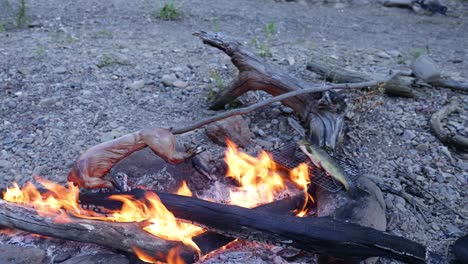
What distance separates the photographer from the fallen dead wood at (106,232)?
7.85 ft

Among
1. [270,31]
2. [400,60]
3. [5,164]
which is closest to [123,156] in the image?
[5,164]

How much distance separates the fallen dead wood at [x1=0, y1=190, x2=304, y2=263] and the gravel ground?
0.16 meters

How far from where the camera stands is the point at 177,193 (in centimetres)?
288

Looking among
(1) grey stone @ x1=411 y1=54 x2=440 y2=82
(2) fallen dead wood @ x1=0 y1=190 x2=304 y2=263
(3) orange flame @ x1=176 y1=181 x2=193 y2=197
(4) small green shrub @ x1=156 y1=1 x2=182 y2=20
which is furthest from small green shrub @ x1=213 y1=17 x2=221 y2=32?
(2) fallen dead wood @ x1=0 y1=190 x2=304 y2=263

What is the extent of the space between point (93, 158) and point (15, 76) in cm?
222

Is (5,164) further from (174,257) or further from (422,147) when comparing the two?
(422,147)

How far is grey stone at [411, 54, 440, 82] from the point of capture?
171 inches

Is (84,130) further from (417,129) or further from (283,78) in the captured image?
(417,129)

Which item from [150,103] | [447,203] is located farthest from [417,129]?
[150,103]

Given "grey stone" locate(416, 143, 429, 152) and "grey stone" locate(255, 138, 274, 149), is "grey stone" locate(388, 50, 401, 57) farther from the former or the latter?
"grey stone" locate(255, 138, 274, 149)

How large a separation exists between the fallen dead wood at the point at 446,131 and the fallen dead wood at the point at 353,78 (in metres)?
0.33

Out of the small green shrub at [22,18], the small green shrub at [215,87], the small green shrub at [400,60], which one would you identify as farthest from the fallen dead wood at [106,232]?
the small green shrub at [22,18]

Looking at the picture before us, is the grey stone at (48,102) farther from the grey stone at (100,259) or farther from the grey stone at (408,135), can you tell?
the grey stone at (408,135)

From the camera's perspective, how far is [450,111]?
3.94 meters
